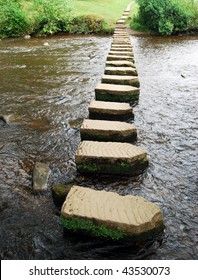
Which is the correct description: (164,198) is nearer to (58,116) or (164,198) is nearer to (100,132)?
(100,132)

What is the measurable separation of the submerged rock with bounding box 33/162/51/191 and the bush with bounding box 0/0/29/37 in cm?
1178

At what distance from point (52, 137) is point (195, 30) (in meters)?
11.6

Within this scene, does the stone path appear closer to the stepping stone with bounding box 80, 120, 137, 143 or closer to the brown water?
the stepping stone with bounding box 80, 120, 137, 143

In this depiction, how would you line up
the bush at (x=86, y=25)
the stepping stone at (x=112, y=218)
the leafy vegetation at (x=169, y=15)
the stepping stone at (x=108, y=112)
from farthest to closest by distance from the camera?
the bush at (x=86, y=25)
the leafy vegetation at (x=169, y=15)
the stepping stone at (x=108, y=112)
the stepping stone at (x=112, y=218)

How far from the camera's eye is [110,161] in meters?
3.51

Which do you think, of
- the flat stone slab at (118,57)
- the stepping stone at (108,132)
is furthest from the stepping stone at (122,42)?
the stepping stone at (108,132)

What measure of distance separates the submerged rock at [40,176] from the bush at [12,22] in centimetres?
1178

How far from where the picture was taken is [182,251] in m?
2.62

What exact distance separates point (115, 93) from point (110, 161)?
2.36 m

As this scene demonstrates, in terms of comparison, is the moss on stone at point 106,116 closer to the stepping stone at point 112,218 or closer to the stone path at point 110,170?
the stone path at point 110,170

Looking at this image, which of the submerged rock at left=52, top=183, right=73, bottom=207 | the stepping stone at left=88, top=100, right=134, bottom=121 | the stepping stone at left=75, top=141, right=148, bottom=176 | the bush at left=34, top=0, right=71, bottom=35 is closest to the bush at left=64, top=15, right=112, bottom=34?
the bush at left=34, top=0, right=71, bottom=35

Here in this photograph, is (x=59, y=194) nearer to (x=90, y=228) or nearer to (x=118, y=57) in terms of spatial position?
(x=90, y=228)

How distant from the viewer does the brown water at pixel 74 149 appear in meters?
2.69

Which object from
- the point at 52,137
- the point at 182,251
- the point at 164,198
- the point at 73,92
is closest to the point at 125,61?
the point at 73,92
